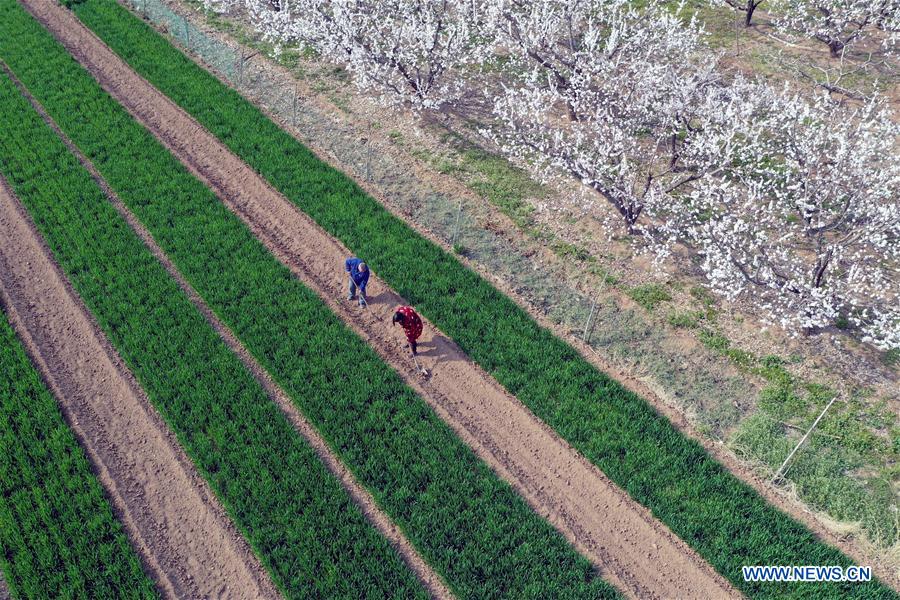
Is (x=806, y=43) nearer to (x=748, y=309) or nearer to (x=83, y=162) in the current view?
(x=748, y=309)

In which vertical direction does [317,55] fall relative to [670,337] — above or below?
above

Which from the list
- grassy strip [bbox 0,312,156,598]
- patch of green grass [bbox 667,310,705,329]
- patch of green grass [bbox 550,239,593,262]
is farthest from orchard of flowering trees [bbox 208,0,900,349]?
grassy strip [bbox 0,312,156,598]

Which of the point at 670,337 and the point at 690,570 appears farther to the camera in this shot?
the point at 670,337

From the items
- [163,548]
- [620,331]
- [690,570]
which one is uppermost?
[620,331]

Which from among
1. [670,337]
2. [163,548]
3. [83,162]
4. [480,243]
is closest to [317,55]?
[83,162]

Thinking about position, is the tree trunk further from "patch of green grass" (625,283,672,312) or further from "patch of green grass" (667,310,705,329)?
"patch of green grass" (667,310,705,329)

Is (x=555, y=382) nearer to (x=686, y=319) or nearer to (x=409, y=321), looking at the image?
(x=409, y=321)

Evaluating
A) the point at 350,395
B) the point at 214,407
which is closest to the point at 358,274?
the point at 350,395
